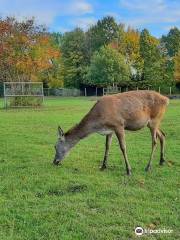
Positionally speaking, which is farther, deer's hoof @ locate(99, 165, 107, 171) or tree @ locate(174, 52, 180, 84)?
tree @ locate(174, 52, 180, 84)

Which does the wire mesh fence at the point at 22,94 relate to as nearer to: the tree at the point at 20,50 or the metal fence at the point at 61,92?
the tree at the point at 20,50

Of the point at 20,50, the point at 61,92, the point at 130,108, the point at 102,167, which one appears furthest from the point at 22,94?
the point at 61,92

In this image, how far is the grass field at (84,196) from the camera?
211 inches

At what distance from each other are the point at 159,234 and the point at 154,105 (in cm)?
441

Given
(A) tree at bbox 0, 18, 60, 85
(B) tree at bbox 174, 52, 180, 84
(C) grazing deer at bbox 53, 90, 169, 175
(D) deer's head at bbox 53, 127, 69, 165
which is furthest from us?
(B) tree at bbox 174, 52, 180, 84

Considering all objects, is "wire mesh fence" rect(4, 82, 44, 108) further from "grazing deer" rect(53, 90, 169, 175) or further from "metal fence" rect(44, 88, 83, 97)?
"metal fence" rect(44, 88, 83, 97)

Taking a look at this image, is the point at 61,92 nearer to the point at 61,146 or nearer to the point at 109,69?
the point at 109,69

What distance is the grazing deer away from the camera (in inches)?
342

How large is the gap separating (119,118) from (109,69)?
5584 centimetres

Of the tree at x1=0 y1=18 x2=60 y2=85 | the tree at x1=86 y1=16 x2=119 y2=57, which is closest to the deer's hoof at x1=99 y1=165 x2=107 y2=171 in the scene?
the tree at x1=0 y1=18 x2=60 y2=85

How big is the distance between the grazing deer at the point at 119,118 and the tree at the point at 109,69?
5494cm

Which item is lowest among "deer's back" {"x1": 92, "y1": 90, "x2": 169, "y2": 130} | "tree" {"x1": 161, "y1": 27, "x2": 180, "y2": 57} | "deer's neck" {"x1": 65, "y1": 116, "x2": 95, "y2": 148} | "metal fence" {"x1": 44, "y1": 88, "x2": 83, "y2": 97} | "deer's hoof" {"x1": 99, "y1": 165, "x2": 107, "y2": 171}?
"metal fence" {"x1": 44, "y1": 88, "x2": 83, "y2": 97}

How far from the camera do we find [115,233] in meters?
5.23

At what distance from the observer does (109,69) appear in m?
64.0
